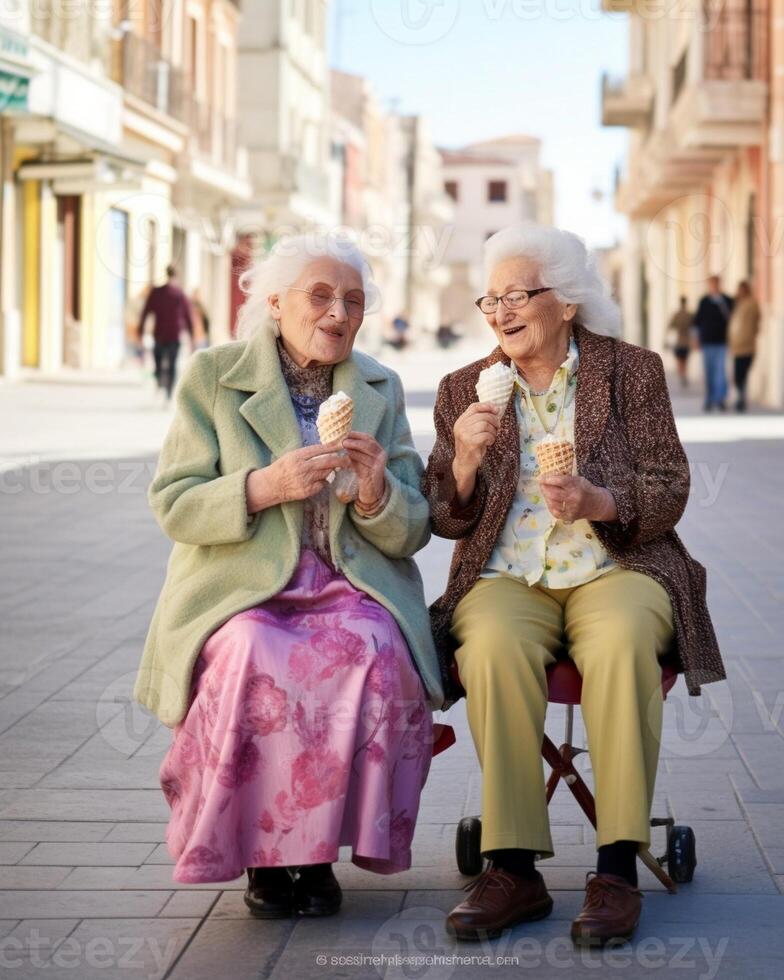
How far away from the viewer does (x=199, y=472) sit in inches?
163

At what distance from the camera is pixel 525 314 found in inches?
166

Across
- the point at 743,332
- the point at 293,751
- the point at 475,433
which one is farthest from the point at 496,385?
the point at 743,332

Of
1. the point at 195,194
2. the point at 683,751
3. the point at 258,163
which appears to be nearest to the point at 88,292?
the point at 195,194

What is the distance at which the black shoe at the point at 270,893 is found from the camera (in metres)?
3.92

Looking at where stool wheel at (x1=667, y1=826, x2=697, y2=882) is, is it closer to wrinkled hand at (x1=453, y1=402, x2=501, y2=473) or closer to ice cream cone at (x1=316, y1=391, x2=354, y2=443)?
wrinkled hand at (x1=453, y1=402, x2=501, y2=473)

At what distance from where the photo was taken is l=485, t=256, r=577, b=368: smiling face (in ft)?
13.9

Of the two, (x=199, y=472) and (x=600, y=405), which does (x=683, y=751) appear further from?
(x=199, y=472)

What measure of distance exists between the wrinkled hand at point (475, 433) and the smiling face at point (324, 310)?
0.35 metres

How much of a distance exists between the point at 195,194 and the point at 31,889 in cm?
3703

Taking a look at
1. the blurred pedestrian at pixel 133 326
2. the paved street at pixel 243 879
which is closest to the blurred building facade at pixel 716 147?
the blurred pedestrian at pixel 133 326

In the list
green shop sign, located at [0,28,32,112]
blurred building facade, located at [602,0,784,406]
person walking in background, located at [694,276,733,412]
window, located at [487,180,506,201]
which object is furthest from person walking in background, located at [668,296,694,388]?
window, located at [487,180,506,201]

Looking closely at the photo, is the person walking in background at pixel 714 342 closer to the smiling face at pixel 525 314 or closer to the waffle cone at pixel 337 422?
the smiling face at pixel 525 314

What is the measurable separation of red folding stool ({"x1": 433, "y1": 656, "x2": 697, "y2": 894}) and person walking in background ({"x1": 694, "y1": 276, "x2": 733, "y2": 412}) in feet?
63.4

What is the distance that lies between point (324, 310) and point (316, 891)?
131 centimetres
